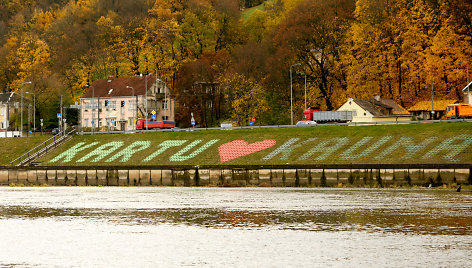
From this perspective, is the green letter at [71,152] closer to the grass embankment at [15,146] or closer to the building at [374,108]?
the grass embankment at [15,146]

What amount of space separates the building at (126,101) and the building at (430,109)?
5764 centimetres

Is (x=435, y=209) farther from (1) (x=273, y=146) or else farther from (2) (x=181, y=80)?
(2) (x=181, y=80)

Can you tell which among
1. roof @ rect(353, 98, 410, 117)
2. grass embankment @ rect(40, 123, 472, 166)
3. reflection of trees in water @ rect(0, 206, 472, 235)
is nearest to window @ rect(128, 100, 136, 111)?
grass embankment @ rect(40, 123, 472, 166)

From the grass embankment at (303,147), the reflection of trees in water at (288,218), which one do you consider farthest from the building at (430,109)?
the reflection of trees in water at (288,218)

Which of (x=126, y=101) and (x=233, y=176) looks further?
(x=126, y=101)

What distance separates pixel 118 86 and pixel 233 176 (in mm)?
88923

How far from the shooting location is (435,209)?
39.2 meters

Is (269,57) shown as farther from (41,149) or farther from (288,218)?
(288,218)

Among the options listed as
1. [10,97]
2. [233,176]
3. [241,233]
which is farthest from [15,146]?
[241,233]

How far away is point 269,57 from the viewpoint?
12769 cm

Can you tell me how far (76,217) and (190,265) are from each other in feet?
54.1

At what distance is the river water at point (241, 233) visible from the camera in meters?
23.2

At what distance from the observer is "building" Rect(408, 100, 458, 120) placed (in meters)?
103

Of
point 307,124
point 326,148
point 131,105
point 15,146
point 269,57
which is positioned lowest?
point 15,146
